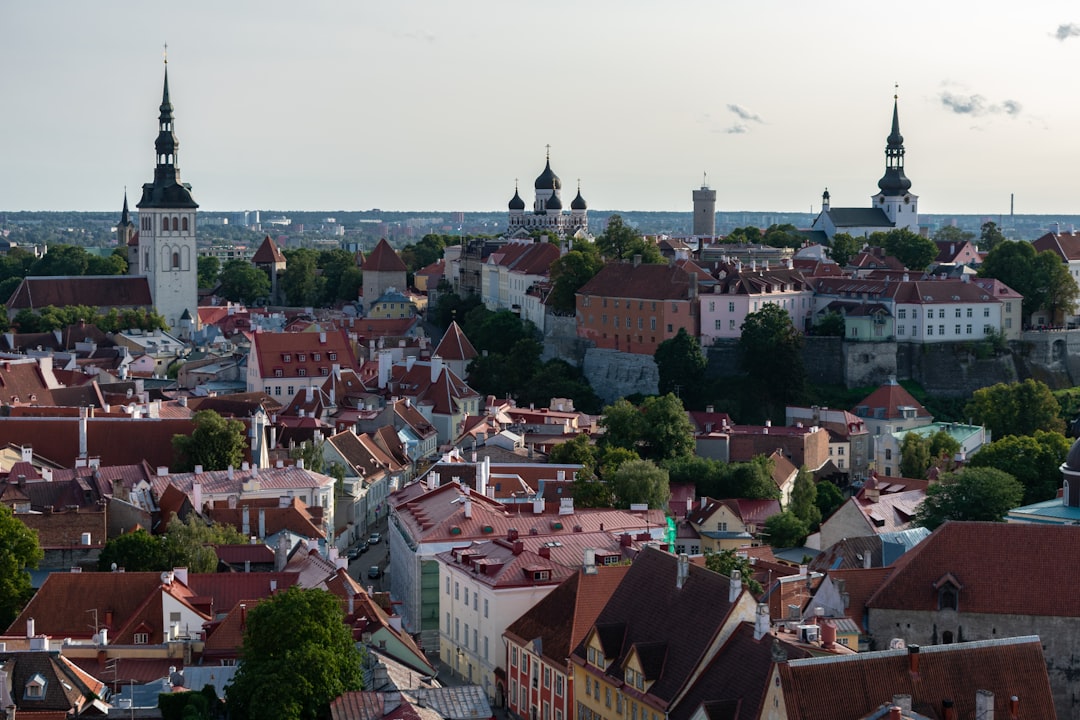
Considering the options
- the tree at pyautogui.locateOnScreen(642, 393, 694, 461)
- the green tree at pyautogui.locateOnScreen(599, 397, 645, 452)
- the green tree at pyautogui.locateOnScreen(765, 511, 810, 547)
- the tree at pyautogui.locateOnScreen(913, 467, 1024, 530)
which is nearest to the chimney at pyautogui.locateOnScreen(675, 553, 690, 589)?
the tree at pyautogui.locateOnScreen(913, 467, 1024, 530)

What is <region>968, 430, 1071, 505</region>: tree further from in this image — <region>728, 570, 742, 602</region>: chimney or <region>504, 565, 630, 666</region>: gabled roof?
<region>728, 570, 742, 602</region>: chimney

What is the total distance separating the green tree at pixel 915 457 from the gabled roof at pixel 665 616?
3522cm

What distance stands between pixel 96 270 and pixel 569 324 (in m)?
62.2

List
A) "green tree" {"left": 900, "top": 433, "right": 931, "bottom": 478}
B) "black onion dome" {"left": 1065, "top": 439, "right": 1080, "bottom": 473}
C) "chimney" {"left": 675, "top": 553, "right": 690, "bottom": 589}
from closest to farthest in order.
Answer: "chimney" {"left": 675, "top": 553, "right": 690, "bottom": 589} < "black onion dome" {"left": 1065, "top": 439, "right": 1080, "bottom": 473} < "green tree" {"left": 900, "top": 433, "right": 931, "bottom": 478}

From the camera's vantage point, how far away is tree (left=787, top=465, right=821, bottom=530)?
62125mm

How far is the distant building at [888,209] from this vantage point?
126875 millimetres

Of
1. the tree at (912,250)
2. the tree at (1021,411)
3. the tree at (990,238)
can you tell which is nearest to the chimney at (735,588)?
the tree at (1021,411)

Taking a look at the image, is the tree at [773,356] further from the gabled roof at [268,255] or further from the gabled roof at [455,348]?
the gabled roof at [268,255]

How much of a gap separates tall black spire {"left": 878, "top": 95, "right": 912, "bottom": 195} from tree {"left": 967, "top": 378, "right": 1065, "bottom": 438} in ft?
181

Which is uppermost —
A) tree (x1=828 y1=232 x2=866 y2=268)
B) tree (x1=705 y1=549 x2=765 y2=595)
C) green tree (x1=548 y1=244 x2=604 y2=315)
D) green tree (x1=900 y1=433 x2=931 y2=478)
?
tree (x1=828 y1=232 x2=866 y2=268)

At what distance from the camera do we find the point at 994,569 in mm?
37500

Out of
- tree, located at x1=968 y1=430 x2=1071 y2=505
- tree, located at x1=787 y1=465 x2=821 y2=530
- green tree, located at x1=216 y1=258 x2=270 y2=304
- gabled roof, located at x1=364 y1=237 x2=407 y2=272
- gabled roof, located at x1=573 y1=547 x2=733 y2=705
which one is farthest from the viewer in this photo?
green tree, located at x1=216 y1=258 x2=270 y2=304

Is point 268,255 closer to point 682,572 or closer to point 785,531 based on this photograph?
point 785,531

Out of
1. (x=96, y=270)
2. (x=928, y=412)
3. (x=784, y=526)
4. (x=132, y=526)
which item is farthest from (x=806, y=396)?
(x=96, y=270)
